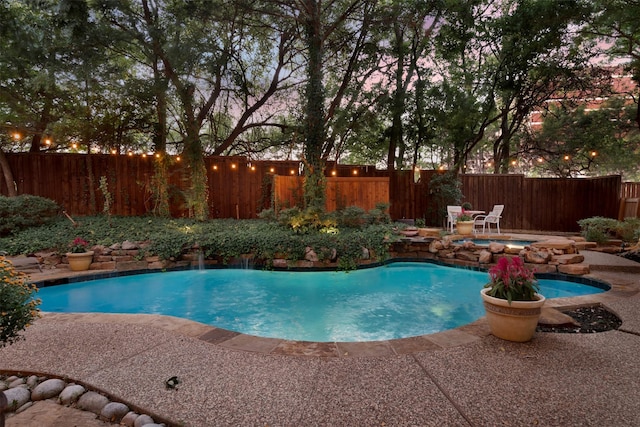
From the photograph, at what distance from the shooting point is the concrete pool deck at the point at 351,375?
1.82m

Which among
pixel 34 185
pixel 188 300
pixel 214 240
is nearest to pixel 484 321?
pixel 188 300

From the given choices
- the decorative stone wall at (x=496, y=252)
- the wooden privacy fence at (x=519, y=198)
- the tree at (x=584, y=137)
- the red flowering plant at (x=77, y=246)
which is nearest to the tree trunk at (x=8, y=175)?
the red flowering plant at (x=77, y=246)

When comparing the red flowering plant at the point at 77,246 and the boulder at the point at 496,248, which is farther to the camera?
the boulder at the point at 496,248

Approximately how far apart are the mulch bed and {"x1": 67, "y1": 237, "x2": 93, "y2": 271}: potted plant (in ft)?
23.8

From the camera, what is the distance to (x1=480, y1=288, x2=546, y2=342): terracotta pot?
267 centimetres

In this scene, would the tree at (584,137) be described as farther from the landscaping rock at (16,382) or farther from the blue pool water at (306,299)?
the landscaping rock at (16,382)

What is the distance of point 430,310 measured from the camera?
4.75 meters

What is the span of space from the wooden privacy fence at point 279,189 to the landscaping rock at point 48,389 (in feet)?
23.4

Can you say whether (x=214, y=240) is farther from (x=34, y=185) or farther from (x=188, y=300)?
(x=34, y=185)

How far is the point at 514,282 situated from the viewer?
9.16 feet

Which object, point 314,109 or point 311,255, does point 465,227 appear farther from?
point 314,109

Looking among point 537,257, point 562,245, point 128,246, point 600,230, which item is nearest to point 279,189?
point 128,246

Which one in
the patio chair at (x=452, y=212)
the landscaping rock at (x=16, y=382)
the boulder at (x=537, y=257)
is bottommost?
the landscaping rock at (x=16, y=382)

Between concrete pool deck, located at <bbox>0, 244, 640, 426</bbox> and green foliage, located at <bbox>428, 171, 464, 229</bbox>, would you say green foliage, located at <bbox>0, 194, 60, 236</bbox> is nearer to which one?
concrete pool deck, located at <bbox>0, 244, 640, 426</bbox>
